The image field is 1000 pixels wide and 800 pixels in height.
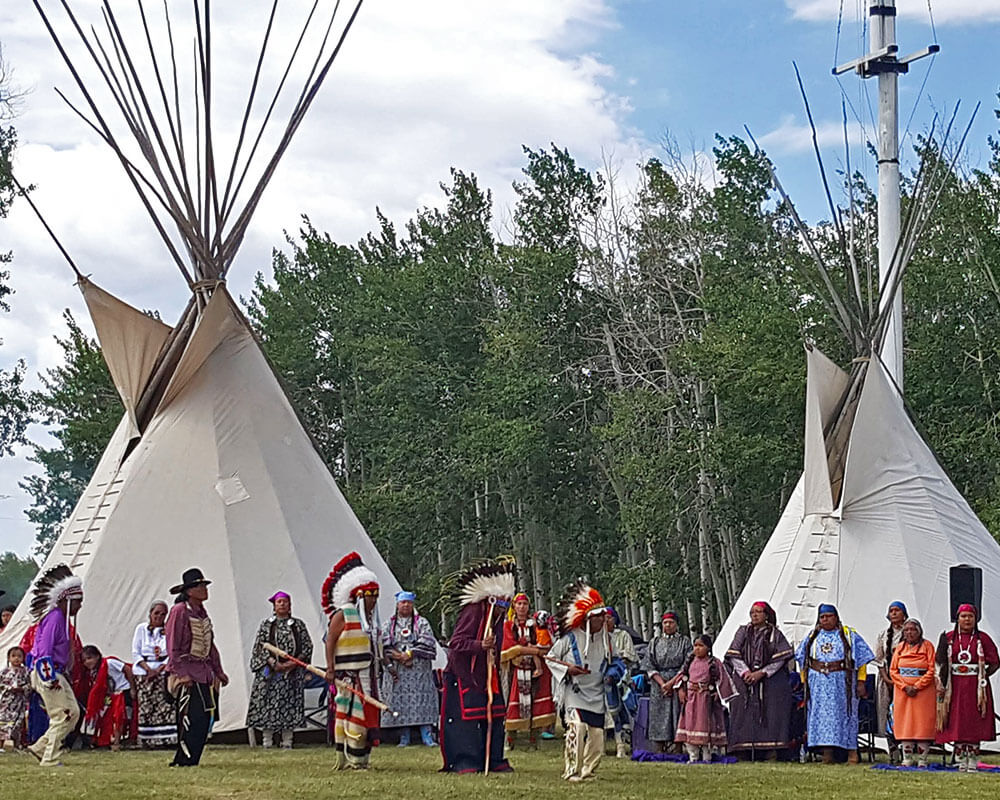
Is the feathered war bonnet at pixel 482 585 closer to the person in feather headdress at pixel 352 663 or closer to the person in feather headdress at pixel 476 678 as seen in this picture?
the person in feather headdress at pixel 476 678

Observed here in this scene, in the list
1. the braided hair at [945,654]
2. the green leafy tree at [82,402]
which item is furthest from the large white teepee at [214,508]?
the green leafy tree at [82,402]

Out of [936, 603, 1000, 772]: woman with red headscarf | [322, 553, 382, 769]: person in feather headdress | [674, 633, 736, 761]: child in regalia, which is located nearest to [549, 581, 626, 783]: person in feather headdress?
[322, 553, 382, 769]: person in feather headdress

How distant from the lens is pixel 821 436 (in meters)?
14.1

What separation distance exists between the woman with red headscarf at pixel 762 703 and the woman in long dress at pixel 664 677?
0.54m

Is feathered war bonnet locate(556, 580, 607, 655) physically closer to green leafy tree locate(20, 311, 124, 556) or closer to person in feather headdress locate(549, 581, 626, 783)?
person in feather headdress locate(549, 581, 626, 783)

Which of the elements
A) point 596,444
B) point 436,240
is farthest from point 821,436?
point 436,240

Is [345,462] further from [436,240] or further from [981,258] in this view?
[981,258]

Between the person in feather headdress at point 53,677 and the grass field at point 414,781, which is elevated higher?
the person in feather headdress at point 53,677

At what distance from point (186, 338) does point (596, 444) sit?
1692 cm

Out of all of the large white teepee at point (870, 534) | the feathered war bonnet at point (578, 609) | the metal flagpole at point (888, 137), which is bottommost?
the feathered war bonnet at point (578, 609)

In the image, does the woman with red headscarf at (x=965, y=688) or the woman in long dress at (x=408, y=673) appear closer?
the woman with red headscarf at (x=965, y=688)

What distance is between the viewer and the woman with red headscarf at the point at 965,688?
1062cm

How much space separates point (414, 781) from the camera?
8.81 meters

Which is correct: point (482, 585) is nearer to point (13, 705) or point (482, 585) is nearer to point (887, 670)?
point (887, 670)
